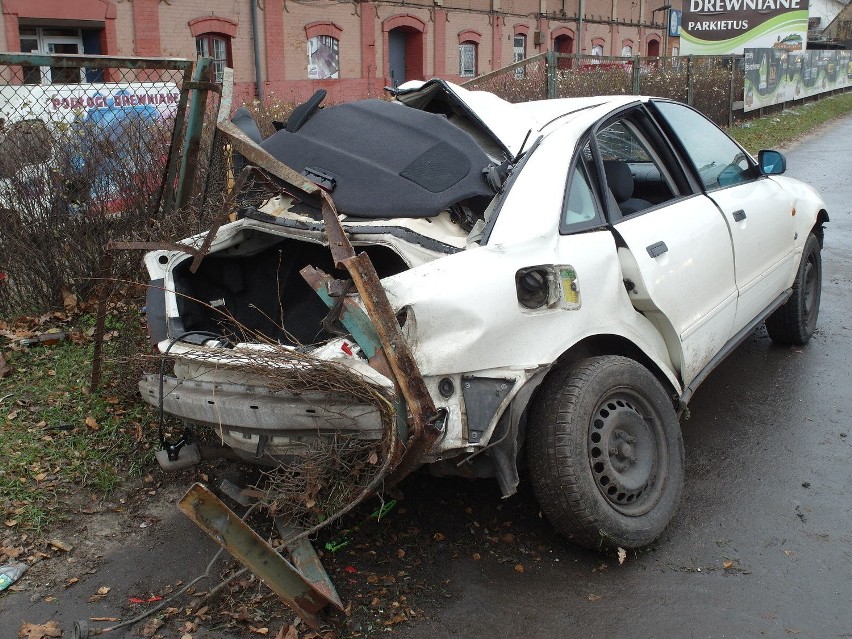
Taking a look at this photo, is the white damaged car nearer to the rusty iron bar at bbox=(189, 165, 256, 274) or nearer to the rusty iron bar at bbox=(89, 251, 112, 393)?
the rusty iron bar at bbox=(189, 165, 256, 274)

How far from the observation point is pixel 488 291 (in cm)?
312

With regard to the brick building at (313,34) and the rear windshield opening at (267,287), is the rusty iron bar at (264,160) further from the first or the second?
the brick building at (313,34)

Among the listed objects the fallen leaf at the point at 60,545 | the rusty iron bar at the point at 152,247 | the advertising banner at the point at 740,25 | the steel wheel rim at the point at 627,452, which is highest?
the advertising banner at the point at 740,25

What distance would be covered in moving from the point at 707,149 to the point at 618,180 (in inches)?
38.7

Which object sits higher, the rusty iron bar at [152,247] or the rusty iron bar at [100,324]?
the rusty iron bar at [152,247]

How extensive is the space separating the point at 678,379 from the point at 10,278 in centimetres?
456

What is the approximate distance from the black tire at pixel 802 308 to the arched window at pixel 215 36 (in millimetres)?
15585

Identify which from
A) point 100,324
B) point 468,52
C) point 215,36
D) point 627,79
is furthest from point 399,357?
point 468,52

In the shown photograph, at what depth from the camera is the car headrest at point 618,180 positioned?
4113 mm

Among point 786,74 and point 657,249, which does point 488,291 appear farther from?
point 786,74

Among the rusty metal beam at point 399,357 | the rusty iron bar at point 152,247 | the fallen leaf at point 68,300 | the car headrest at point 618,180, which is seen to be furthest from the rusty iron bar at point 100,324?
the car headrest at point 618,180

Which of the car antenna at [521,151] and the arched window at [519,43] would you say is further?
the arched window at [519,43]

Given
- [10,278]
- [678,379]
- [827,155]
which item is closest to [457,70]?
[827,155]

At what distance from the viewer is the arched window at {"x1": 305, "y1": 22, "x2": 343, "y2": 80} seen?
70.8ft
